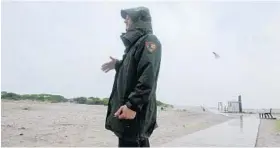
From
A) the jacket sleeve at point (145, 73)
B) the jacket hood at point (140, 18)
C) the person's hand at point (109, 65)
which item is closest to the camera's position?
the jacket sleeve at point (145, 73)

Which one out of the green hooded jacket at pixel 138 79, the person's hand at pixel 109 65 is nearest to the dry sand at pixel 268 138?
the person's hand at pixel 109 65

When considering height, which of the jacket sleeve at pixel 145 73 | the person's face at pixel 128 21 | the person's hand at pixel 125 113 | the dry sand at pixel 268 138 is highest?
the person's face at pixel 128 21

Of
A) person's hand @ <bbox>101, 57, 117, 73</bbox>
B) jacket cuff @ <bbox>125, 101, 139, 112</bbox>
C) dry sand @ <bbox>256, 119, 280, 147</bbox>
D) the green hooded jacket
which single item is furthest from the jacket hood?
dry sand @ <bbox>256, 119, 280, 147</bbox>

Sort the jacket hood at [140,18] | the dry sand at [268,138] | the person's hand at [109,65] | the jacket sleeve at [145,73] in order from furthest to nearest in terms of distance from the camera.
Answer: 1. the dry sand at [268,138]
2. the person's hand at [109,65]
3. the jacket hood at [140,18]
4. the jacket sleeve at [145,73]

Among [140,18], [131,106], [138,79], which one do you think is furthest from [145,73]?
[140,18]

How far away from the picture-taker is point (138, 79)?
1.83 meters

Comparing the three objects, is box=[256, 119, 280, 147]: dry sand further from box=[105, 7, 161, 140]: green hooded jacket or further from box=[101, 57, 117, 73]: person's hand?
box=[105, 7, 161, 140]: green hooded jacket

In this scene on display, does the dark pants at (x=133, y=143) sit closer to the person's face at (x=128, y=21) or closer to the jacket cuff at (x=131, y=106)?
the jacket cuff at (x=131, y=106)

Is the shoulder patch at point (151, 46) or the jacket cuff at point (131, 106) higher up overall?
the shoulder patch at point (151, 46)

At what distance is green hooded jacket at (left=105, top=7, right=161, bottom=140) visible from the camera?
1801 mm

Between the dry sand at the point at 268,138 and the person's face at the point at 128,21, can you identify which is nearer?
the person's face at the point at 128,21

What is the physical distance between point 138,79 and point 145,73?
0.17 feet

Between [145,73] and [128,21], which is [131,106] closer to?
[145,73]

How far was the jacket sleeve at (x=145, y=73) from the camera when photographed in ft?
5.87
